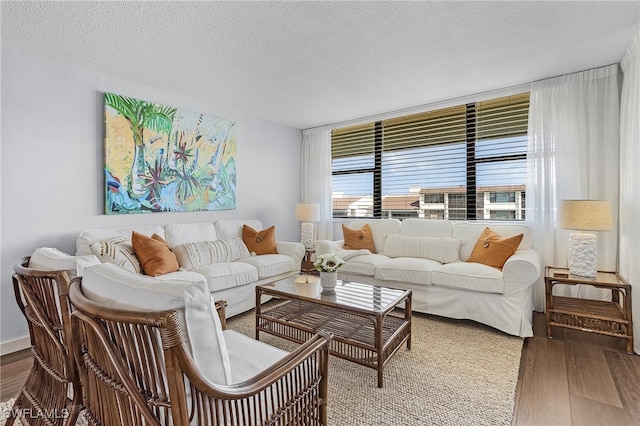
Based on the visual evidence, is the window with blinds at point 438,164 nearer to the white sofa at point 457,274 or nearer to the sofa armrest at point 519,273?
the white sofa at point 457,274

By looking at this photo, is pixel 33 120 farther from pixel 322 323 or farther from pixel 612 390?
pixel 612 390

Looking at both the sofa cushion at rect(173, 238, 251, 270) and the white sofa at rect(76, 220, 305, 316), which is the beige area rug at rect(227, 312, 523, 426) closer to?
the white sofa at rect(76, 220, 305, 316)

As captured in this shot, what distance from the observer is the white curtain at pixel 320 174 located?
4977 mm

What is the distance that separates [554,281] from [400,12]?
7.85 feet

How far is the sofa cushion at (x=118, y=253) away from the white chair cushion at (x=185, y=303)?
191cm

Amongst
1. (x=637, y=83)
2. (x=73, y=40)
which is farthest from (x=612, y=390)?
(x=73, y=40)

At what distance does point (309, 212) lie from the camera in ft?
14.9

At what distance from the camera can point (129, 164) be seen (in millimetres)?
3131

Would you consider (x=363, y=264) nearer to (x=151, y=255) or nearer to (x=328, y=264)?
(x=328, y=264)

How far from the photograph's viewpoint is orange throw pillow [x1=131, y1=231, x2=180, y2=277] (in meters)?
2.75

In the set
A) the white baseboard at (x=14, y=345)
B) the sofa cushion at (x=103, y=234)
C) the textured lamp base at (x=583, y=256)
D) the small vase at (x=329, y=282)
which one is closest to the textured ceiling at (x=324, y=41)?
the sofa cushion at (x=103, y=234)

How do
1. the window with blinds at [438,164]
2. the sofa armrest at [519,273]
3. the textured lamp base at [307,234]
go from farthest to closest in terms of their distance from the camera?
the textured lamp base at [307,234] < the window with blinds at [438,164] < the sofa armrest at [519,273]

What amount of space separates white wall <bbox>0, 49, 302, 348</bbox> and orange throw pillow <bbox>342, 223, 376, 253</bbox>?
211 centimetres

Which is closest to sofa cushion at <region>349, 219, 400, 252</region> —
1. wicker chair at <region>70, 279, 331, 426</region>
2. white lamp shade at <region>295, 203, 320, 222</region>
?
white lamp shade at <region>295, 203, 320, 222</region>
